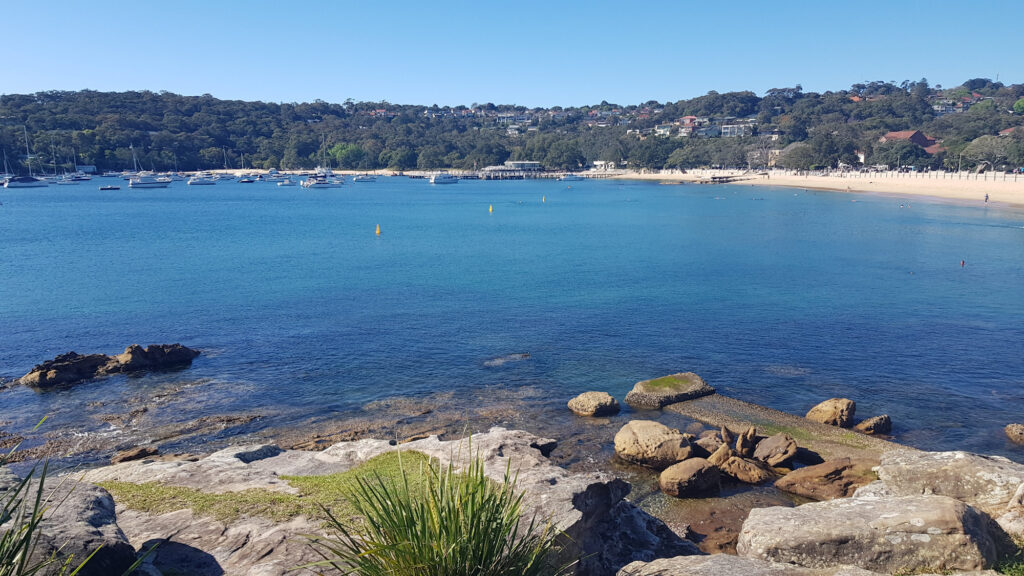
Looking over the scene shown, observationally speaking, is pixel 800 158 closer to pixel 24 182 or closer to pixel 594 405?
pixel 594 405

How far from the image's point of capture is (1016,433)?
1914 centimetres

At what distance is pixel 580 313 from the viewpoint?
1403 inches

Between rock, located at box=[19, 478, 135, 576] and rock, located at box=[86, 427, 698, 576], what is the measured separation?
0.98 meters

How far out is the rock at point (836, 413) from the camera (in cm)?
2031

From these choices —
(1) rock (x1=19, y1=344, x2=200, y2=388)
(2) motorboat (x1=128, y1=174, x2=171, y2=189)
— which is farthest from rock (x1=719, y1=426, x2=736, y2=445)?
(2) motorboat (x1=128, y1=174, x2=171, y2=189)

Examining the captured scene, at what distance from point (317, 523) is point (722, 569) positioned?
5.84 meters

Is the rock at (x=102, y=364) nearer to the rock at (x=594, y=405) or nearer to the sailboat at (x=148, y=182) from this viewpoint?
the rock at (x=594, y=405)

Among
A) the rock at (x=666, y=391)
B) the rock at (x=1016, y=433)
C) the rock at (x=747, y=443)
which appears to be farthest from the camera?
the rock at (x=666, y=391)

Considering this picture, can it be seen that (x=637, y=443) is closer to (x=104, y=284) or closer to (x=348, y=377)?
(x=348, y=377)

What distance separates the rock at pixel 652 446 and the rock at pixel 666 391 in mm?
4027

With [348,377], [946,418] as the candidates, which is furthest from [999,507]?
[348,377]

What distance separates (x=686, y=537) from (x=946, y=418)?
40.7 feet

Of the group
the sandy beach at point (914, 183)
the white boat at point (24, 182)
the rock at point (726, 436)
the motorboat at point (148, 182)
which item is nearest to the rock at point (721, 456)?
the rock at point (726, 436)

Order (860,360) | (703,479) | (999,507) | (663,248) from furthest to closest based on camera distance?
(663,248) < (860,360) < (703,479) < (999,507)
